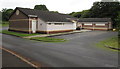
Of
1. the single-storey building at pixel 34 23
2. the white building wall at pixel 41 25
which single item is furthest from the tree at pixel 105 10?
the white building wall at pixel 41 25

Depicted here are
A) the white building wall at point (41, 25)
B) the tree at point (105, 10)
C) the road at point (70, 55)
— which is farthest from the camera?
the tree at point (105, 10)

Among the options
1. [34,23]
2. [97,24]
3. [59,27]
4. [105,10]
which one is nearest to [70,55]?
[34,23]

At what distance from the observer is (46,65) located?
786cm

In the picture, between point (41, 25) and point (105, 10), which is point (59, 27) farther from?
point (105, 10)

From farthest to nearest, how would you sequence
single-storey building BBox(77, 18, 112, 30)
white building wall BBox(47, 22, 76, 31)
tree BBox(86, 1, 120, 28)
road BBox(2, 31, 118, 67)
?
tree BBox(86, 1, 120, 28)
single-storey building BBox(77, 18, 112, 30)
white building wall BBox(47, 22, 76, 31)
road BBox(2, 31, 118, 67)

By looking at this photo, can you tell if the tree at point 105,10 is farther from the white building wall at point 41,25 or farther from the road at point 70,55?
the road at point 70,55

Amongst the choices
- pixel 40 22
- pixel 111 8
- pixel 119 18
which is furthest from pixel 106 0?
pixel 119 18

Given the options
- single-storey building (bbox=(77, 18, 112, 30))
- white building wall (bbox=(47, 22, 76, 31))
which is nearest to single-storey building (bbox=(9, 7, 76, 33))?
white building wall (bbox=(47, 22, 76, 31))

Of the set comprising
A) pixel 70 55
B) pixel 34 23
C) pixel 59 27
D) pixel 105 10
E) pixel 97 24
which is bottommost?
pixel 70 55

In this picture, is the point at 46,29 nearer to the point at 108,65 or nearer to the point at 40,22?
the point at 40,22

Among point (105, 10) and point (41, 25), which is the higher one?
point (105, 10)

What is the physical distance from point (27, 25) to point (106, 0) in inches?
1807

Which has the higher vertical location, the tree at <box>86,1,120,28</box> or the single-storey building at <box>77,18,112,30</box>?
the tree at <box>86,1,120,28</box>

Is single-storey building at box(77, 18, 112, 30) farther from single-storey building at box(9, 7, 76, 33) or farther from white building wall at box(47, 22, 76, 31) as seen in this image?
single-storey building at box(9, 7, 76, 33)
